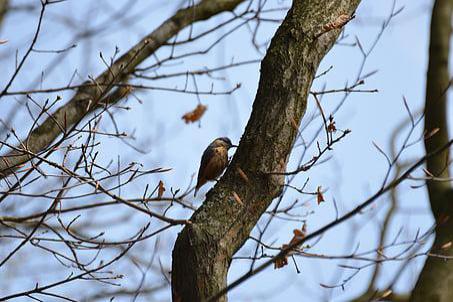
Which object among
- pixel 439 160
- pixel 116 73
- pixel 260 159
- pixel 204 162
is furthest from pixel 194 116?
pixel 260 159

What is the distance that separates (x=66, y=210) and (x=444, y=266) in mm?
1938

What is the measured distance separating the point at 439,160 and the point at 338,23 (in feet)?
4.86

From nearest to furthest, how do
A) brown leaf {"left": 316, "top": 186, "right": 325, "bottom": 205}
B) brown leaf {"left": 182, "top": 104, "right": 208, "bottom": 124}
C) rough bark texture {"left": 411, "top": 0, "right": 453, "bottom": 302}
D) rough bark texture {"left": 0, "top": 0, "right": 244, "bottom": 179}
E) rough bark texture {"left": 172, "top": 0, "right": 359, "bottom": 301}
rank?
rough bark texture {"left": 172, "top": 0, "right": 359, "bottom": 301}
brown leaf {"left": 316, "top": 186, "right": 325, "bottom": 205}
rough bark texture {"left": 411, "top": 0, "right": 453, "bottom": 302}
rough bark texture {"left": 0, "top": 0, "right": 244, "bottom": 179}
brown leaf {"left": 182, "top": 104, "right": 208, "bottom": 124}

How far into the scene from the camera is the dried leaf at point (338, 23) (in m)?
2.72

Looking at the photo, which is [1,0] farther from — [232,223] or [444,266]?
[444,266]

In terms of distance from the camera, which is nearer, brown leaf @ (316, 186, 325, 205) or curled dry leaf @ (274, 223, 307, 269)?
curled dry leaf @ (274, 223, 307, 269)

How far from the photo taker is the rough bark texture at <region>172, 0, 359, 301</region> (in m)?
2.38

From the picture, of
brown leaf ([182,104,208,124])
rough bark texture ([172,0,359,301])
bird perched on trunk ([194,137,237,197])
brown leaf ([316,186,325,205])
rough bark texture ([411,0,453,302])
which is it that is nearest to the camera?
rough bark texture ([172,0,359,301])

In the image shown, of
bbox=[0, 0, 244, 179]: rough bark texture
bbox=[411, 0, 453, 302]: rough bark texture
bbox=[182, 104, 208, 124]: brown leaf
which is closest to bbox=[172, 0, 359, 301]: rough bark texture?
bbox=[411, 0, 453, 302]: rough bark texture

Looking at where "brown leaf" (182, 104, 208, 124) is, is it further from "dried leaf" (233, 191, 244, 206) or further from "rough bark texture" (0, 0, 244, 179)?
"dried leaf" (233, 191, 244, 206)

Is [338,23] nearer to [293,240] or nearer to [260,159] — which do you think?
[260,159]

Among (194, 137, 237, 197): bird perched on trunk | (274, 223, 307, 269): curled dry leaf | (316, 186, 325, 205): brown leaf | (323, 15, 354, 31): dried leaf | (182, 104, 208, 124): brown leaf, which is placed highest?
(182, 104, 208, 124): brown leaf

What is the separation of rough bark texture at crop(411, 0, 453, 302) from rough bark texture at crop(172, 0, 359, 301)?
0.67 meters

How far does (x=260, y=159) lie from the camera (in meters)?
2.53
